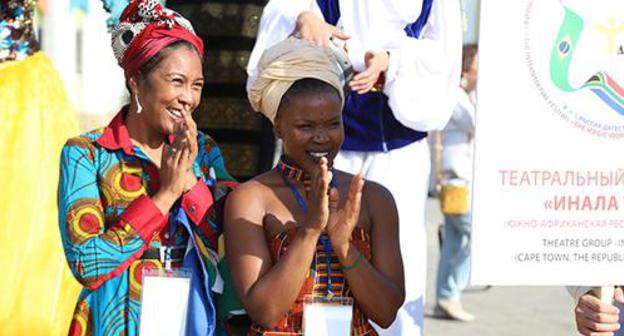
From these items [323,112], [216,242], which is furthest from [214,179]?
[323,112]

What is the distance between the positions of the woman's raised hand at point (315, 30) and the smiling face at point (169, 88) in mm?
547

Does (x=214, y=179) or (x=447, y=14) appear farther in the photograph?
(x=447, y=14)

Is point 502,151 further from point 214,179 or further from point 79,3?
point 79,3

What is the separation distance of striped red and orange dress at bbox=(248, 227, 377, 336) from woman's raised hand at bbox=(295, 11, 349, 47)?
2.61 feet

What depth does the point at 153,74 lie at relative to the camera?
3264mm

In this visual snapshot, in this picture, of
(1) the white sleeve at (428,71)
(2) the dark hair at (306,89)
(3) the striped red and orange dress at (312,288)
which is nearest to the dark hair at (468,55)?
(1) the white sleeve at (428,71)

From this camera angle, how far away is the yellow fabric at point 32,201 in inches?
174

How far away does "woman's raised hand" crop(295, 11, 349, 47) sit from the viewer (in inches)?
146

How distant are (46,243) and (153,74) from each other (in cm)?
159

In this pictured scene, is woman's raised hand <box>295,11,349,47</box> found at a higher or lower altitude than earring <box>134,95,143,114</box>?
higher

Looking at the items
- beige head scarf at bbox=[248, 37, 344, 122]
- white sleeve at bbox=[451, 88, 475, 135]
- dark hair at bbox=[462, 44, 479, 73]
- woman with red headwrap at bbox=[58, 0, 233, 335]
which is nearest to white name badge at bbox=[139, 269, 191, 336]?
woman with red headwrap at bbox=[58, 0, 233, 335]

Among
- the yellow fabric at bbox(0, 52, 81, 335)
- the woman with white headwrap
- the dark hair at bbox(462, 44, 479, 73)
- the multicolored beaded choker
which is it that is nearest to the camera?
the woman with white headwrap

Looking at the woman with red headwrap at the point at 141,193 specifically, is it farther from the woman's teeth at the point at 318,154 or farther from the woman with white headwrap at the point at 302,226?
the woman's teeth at the point at 318,154

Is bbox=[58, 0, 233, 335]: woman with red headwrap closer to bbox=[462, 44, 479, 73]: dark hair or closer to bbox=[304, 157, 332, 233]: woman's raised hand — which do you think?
bbox=[304, 157, 332, 233]: woman's raised hand
